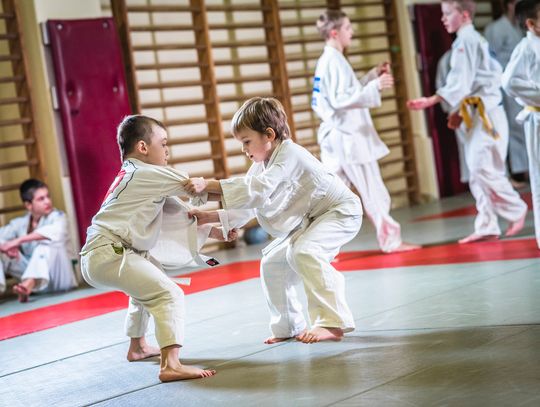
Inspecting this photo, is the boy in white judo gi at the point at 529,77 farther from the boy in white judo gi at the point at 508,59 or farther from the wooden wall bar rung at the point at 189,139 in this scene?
the boy in white judo gi at the point at 508,59

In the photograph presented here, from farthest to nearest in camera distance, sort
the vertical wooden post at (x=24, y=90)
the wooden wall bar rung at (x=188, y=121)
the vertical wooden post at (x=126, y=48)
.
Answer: the wooden wall bar rung at (x=188, y=121) → the vertical wooden post at (x=126, y=48) → the vertical wooden post at (x=24, y=90)

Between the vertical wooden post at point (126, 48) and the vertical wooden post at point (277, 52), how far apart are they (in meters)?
1.48

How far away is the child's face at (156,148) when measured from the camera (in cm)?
286

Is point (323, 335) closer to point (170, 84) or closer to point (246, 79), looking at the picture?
point (170, 84)

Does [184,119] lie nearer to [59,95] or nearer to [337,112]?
[59,95]

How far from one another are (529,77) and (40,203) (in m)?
3.23

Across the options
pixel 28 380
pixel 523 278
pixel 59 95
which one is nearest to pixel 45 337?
pixel 28 380

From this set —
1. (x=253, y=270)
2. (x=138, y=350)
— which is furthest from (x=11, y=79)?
(x=138, y=350)

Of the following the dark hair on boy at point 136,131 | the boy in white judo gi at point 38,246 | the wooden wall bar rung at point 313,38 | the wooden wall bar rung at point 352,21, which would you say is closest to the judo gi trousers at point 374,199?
the boy in white judo gi at point 38,246

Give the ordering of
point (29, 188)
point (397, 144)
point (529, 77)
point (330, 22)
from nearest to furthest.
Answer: point (529, 77) < point (330, 22) < point (29, 188) < point (397, 144)

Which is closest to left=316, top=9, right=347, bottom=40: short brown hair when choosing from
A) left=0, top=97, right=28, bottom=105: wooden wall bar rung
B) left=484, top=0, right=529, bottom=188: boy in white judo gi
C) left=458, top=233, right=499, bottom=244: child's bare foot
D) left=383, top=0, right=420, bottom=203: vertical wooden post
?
left=458, top=233, right=499, bottom=244: child's bare foot

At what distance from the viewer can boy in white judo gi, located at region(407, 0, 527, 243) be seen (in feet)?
16.0

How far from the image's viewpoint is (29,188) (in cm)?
541

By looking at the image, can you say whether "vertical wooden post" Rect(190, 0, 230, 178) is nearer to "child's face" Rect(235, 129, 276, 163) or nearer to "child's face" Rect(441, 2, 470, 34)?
"child's face" Rect(441, 2, 470, 34)
